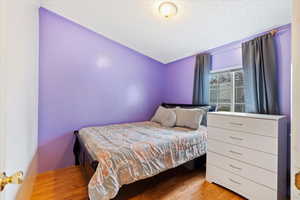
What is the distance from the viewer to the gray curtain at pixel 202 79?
2844 millimetres

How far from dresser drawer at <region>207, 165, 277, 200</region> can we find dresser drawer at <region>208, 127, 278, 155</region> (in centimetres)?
42

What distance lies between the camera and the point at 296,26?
2.17 feet

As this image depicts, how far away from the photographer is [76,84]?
264 centimetres

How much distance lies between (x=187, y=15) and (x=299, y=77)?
176 cm

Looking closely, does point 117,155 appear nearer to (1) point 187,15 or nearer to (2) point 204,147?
(2) point 204,147

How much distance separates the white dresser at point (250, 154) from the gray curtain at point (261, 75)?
0.39 metres

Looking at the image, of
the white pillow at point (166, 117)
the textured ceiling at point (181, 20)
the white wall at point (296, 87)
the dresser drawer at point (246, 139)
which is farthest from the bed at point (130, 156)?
the textured ceiling at point (181, 20)

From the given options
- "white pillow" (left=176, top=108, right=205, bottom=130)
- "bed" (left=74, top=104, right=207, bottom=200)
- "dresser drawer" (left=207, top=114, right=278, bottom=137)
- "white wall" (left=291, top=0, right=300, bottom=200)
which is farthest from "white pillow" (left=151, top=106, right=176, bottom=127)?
"white wall" (left=291, top=0, right=300, bottom=200)

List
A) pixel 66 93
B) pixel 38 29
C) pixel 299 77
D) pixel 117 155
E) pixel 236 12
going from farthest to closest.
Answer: pixel 66 93
pixel 38 29
pixel 236 12
pixel 117 155
pixel 299 77

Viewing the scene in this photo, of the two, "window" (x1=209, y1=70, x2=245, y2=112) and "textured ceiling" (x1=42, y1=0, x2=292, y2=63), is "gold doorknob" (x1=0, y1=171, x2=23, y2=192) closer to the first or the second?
"textured ceiling" (x1=42, y1=0, x2=292, y2=63)

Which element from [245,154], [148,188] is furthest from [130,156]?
[245,154]

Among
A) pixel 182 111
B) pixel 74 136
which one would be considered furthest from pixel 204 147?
pixel 74 136

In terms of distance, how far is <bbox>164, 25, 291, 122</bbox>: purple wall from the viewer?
73.9 inches

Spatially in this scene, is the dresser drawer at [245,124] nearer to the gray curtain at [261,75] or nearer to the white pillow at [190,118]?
the white pillow at [190,118]
